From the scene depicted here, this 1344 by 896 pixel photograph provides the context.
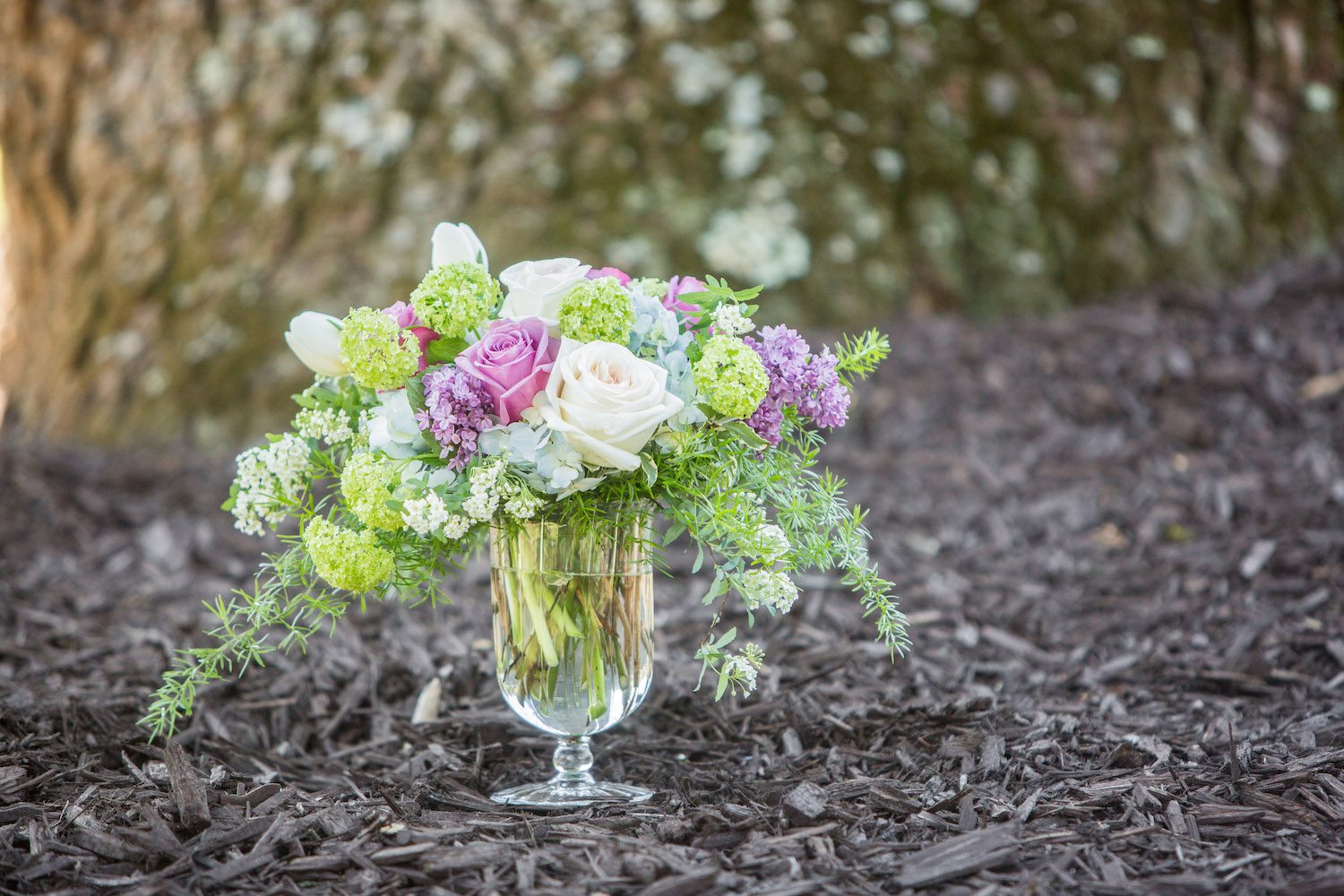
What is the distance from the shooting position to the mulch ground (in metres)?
1.85

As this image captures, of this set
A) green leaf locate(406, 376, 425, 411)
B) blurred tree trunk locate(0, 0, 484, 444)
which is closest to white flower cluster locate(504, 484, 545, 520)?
green leaf locate(406, 376, 425, 411)

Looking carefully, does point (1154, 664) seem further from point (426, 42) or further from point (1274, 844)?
point (426, 42)

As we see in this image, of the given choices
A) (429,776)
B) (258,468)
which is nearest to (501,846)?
(429,776)

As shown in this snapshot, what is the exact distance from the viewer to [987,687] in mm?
2787

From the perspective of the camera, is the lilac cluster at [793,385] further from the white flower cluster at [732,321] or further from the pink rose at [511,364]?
the pink rose at [511,364]

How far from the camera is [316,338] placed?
1960 mm

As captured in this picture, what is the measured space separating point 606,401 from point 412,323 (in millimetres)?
457

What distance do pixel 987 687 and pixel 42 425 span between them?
4711mm

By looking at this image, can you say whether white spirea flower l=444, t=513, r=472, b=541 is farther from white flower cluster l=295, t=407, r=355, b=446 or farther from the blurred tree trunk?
the blurred tree trunk

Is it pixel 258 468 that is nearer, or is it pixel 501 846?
pixel 501 846

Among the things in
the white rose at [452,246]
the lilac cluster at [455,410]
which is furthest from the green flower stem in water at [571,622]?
the white rose at [452,246]

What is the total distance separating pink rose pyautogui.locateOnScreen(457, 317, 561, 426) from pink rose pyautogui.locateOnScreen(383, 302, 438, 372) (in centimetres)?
12

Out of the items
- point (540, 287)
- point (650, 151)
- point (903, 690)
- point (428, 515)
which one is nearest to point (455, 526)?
point (428, 515)

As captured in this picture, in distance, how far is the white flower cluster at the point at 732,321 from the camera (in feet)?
6.27
